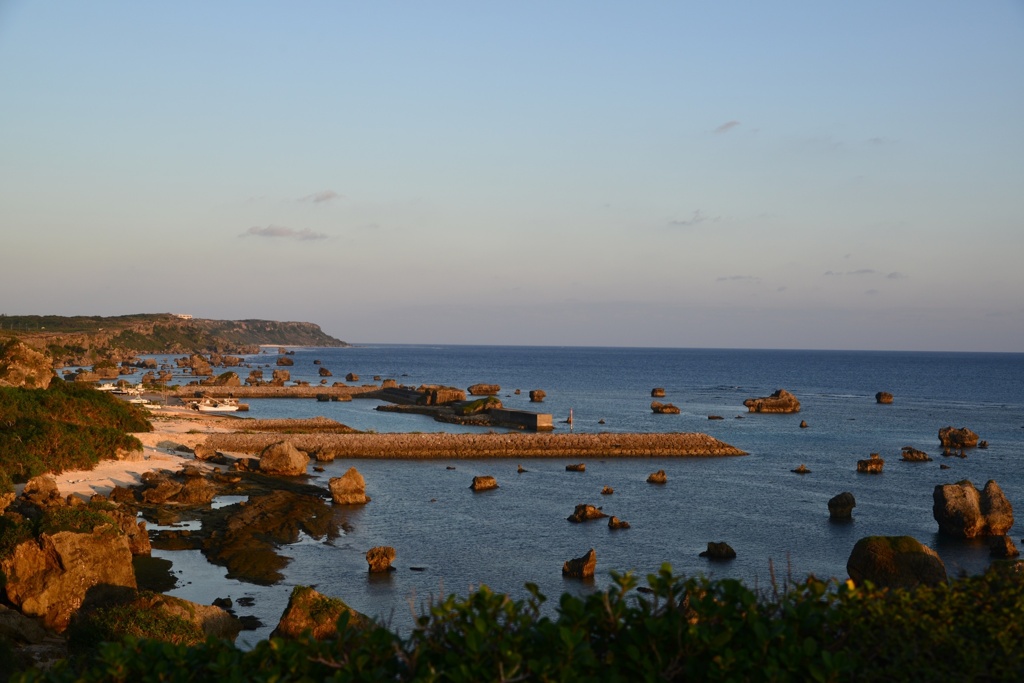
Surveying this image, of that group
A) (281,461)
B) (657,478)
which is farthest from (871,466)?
(281,461)

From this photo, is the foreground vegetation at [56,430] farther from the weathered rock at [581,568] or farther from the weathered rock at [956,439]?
the weathered rock at [956,439]

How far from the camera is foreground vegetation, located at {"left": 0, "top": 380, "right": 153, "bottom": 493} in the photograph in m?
47.8

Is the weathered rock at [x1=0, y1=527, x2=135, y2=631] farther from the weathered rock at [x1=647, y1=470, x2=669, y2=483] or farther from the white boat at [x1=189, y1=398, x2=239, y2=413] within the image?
the white boat at [x1=189, y1=398, x2=239, y2=413]

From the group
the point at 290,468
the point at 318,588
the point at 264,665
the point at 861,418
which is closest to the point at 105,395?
the point at 290,468

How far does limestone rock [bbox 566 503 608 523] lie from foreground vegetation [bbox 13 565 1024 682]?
40.6 meters

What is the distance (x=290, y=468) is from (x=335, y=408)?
66.9 m

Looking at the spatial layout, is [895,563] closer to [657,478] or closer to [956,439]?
[657,478]

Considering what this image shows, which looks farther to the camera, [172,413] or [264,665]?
[172,413]

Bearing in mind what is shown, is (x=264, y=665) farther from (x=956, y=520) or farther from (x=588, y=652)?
(x=956, y=520)

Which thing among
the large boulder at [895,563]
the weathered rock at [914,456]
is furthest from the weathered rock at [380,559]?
the weathered rock at [914,456]

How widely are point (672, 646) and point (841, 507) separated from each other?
47.4m

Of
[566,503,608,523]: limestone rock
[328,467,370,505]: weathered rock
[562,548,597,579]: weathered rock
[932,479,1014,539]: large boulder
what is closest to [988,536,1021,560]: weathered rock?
[932,479,1014,539]: large boulder

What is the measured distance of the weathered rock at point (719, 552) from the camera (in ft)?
142

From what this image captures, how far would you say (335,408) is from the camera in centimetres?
12875
